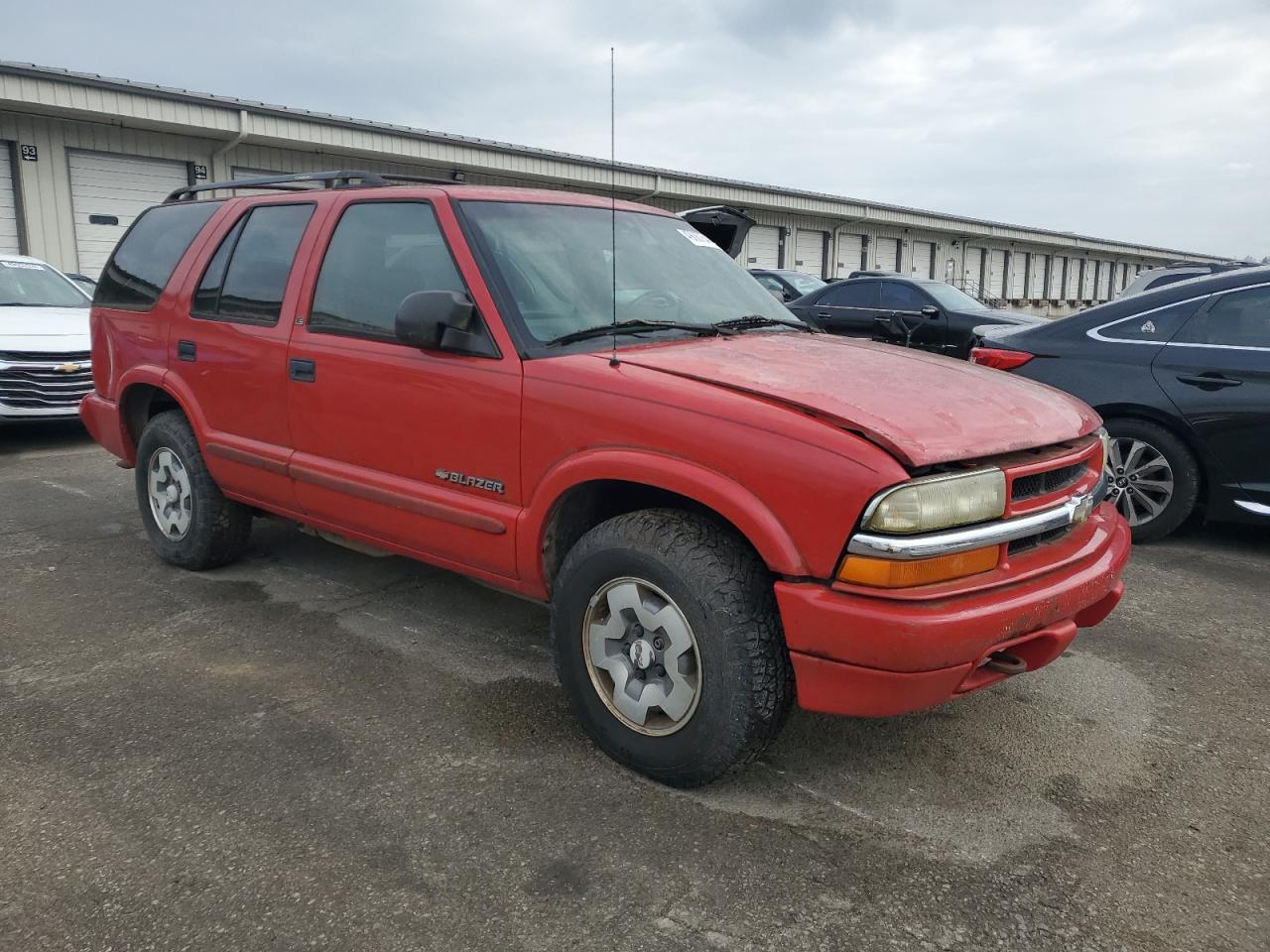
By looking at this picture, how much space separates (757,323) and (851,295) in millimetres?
9039

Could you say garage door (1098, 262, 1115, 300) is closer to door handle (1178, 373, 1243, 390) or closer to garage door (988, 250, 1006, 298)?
garage door (988, 250, 1006, 298)

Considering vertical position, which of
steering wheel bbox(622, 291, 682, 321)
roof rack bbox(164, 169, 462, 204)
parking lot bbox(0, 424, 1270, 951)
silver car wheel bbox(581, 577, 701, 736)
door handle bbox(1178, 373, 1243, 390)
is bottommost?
parking lot bbox(0, 424, 1270, 951)

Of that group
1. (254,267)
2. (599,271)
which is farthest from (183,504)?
(599,271)

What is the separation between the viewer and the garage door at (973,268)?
3847 cm

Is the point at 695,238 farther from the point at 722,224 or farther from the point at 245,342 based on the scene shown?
the point at 245,342

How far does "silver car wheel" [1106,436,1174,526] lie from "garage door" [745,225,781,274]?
22.0 m

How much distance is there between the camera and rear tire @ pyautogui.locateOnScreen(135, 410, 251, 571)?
4391mm

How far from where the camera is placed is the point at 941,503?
7.70 ft

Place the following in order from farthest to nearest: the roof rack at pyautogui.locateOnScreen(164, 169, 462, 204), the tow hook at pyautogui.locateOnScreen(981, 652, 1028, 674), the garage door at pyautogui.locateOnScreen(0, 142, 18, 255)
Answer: the garage door at pyautogui.locateOnScreen(0, 142, 18, 255) → the roof rack at pyautogui.locateOnScreen(164, 169, 462, 204) → the tow hook at pyautogui.locateOnScreen(981, 652, 1028, 674)

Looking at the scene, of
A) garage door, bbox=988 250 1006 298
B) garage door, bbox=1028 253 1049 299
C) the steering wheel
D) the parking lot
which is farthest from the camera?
garage door, bbox=1028 253 1049 299

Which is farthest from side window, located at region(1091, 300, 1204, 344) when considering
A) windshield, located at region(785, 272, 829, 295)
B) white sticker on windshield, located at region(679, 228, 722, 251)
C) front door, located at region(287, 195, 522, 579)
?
windshield, located at region(785, 272, 829, 295)

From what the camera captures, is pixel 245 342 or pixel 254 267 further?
pixel 254 267

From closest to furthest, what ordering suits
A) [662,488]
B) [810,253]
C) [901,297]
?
[662,488], [901,297], [810,253]

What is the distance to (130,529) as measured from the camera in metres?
5.41
